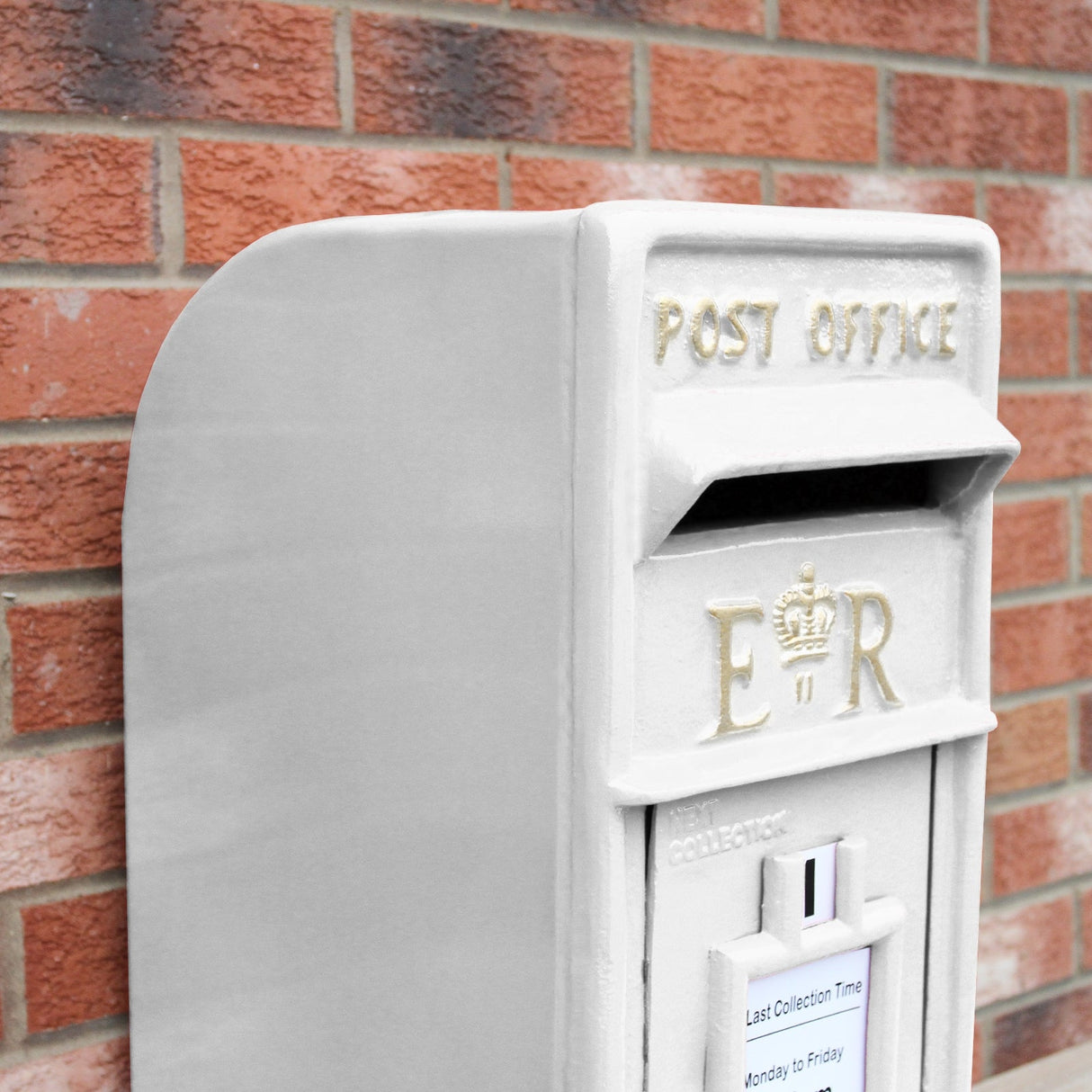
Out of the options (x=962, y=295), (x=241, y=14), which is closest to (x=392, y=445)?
(x=962, y=295)

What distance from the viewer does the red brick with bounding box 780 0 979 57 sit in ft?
4.60

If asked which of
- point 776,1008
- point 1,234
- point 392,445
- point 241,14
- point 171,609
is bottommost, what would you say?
point 776,1008

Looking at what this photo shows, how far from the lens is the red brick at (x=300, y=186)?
1104 millimetres

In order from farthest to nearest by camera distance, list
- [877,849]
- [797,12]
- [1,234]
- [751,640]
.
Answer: [797,12] < [1,234] < [877,849] < [751,640]

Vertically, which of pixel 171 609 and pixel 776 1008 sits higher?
pixel 171 609

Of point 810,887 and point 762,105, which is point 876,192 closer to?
point 762,105

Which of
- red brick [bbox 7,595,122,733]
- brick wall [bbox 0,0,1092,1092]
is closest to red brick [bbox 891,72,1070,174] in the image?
brick wall [bbox 0,0,1092,1092]

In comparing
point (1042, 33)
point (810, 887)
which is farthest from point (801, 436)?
point (1042, 33)

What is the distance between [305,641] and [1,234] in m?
0.39

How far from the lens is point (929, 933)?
93 centimetres

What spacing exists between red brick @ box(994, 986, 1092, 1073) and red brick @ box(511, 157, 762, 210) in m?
Answer: 0.98

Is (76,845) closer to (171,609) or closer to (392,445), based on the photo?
(171,609)

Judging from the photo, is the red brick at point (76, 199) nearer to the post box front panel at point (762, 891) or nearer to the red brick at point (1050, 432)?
the post box front panel at point (762, 891)

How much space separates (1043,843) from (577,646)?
111cm
